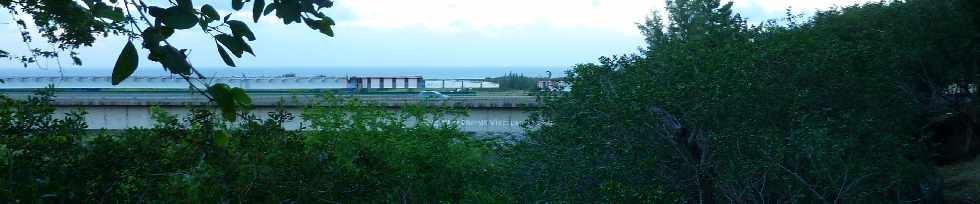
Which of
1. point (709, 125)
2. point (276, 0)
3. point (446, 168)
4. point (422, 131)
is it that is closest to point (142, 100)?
point (422, 131)

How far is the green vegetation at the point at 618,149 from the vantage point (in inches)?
259

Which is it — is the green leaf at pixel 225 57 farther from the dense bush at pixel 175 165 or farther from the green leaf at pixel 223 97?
the dense bush at pixel 175 165

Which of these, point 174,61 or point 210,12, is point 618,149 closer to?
point 210,12

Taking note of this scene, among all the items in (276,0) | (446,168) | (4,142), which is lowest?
(446,168)

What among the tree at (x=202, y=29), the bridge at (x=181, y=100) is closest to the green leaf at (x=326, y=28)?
the tree at (x=202, y=29)

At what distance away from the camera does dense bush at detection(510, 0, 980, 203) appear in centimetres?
974

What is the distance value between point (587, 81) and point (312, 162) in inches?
179

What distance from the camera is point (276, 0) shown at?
3.12 m

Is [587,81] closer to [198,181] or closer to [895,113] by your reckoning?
[895,113]

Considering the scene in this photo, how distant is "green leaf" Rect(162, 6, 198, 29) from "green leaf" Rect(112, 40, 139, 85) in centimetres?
20

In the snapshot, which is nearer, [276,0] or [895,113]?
[276,0]

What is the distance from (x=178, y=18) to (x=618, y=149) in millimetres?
7883

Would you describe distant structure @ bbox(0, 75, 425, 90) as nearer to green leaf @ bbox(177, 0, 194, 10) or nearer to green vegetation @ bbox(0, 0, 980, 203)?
green vegetation @ bbox(0, 0, 980, 203)

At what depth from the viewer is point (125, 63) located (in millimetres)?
2496
